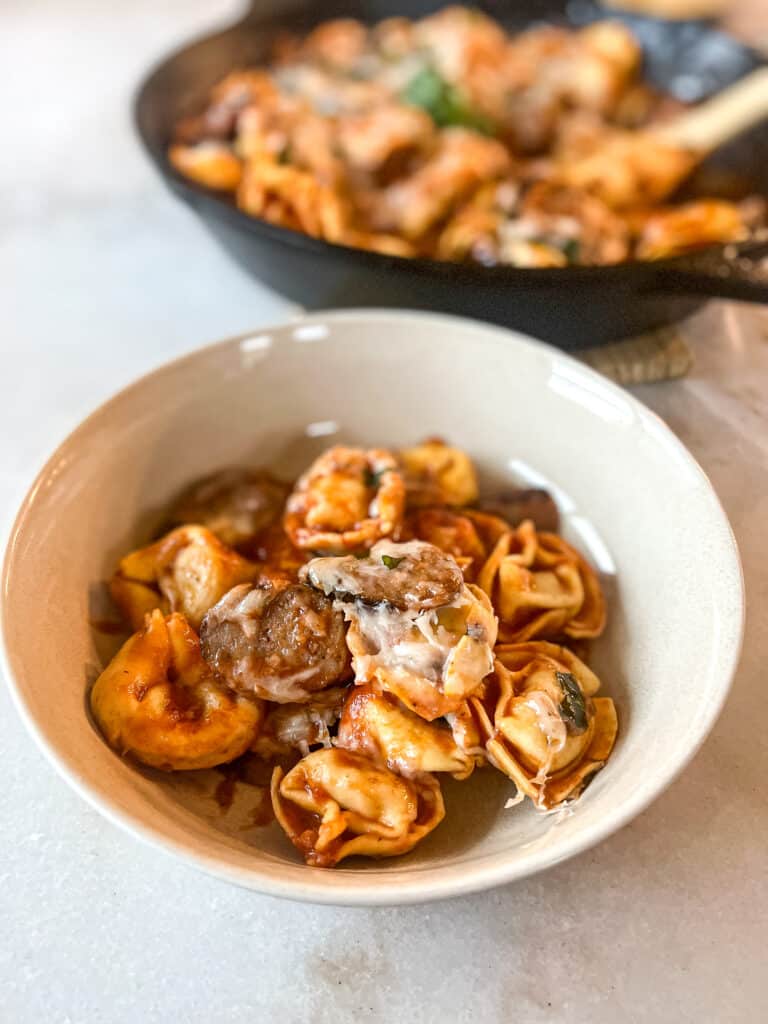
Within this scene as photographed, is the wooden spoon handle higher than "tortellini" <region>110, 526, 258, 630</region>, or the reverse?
"tortellini" <region>110, 526, 258, 630</region>

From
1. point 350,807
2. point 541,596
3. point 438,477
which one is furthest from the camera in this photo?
point 438,477

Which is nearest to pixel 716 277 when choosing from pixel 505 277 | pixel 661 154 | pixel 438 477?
pixel 505 277

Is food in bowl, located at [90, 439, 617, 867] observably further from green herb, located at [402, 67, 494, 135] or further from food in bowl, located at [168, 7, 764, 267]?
green herb, located at [402, 67, 494, 135]

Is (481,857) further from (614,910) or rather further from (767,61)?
(767,61)

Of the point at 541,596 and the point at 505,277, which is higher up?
the point at 505,277

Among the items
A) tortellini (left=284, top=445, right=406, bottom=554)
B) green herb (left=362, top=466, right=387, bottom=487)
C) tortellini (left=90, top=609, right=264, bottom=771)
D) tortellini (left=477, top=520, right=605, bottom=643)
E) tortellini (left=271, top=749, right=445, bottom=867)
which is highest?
tortellini (left=90, top=609, right=264, bottom=771)

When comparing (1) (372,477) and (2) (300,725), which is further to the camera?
(1) (372,477)

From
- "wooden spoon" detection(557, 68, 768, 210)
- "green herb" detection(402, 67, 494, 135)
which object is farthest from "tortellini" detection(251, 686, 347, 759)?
"green herb" detection(402, 67, 494, 135)

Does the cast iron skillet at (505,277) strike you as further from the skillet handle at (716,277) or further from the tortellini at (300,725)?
the tortellini at (300,725)

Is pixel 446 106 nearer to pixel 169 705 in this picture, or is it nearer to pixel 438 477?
pixel 438 477
